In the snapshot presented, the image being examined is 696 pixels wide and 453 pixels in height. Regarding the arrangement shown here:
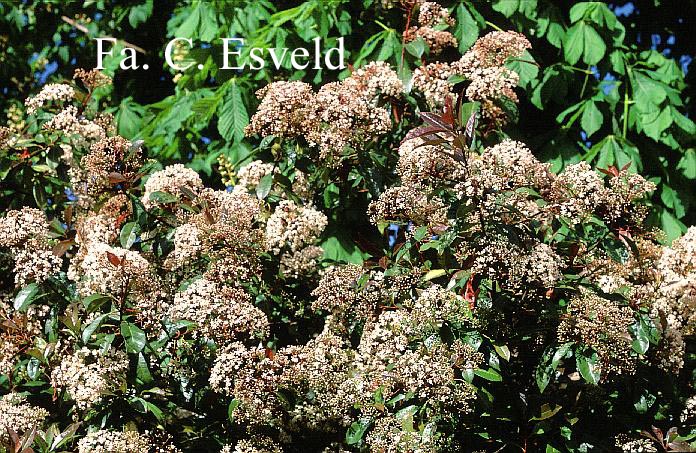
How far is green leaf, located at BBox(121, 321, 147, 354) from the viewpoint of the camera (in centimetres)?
243

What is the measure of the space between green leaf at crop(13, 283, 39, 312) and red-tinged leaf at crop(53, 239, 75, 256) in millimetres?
130

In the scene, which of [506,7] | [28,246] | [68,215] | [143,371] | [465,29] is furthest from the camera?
[506,7]

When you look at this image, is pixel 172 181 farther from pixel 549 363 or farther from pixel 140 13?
pixel 140 13

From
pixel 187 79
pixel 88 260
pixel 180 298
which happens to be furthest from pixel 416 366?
pixel 187 79

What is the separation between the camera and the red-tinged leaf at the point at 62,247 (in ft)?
9.08

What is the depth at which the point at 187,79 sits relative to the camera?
13.6 feet

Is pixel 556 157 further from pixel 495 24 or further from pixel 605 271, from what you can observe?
pixel 605 271

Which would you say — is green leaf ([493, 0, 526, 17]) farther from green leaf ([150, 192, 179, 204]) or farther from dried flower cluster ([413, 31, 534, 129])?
green leaf ([150, 192, 179, 204])

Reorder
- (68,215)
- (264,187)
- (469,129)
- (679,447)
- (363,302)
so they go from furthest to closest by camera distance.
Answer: (68,215)
(264,187)
(363,302)
(469,129)
(679,447)

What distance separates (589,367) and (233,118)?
1.97m

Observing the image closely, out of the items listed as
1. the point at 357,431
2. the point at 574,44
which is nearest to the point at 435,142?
the point at 357,431

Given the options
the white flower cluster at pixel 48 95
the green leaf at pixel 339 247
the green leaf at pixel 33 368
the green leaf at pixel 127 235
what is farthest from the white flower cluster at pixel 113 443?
the white flower cluster at pixel 48 95

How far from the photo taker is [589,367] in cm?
226

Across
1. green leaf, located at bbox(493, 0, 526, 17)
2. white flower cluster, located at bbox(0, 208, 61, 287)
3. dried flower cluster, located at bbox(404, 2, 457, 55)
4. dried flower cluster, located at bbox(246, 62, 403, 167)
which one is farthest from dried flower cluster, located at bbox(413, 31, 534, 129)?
white flower cluster, located at bbox(0, 208, 61, 287)
